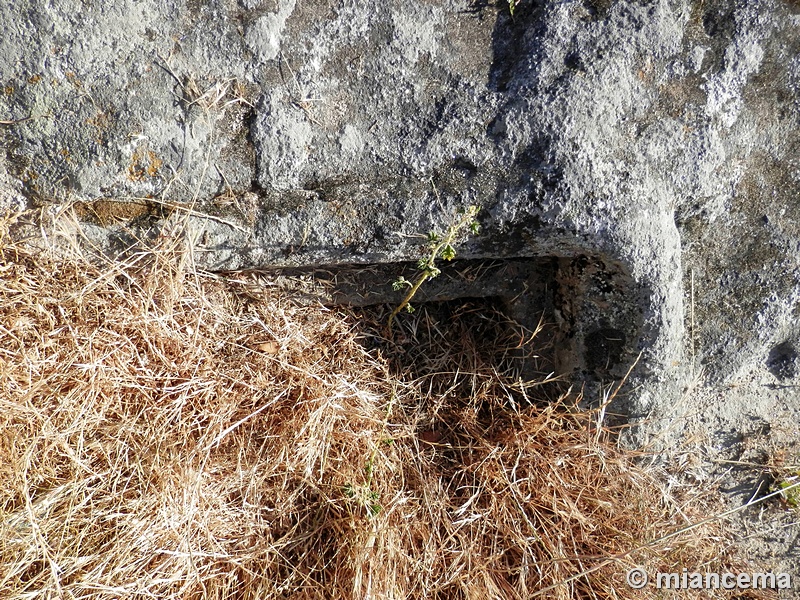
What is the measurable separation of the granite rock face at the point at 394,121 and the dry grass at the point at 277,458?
24 cm

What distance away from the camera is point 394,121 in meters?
→ 1.63

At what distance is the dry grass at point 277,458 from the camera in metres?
1.62

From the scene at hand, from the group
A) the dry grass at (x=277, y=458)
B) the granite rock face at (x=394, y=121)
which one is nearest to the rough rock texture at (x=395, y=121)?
the granite rock face at (x=394, y=121)

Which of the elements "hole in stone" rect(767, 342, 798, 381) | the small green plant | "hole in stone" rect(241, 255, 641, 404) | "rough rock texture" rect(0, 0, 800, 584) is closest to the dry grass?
"hole in stone" rect(241, 255, 641, 404)

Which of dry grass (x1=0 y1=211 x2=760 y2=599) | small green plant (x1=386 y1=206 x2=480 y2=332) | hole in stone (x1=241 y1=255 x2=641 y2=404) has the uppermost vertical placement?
small green plant (x1=386 y1=206 x2=480 y2=332)

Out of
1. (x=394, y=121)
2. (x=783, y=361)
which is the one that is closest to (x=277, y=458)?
(x=394, y=121)

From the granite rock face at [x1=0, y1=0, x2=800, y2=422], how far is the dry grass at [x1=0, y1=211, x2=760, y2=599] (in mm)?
242

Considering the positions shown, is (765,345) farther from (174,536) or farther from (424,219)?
(174,536)

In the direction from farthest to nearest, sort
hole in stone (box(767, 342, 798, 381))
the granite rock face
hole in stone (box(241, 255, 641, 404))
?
1. hole in stone (box(767, 342, 798, 381))
2. hole in stone (box(241, 255, 641, 404))
3. the granite rock face

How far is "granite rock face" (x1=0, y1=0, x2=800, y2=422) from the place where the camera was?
5.09 feet

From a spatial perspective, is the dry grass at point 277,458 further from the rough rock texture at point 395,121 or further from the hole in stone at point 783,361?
the hole in stone at point 783,361

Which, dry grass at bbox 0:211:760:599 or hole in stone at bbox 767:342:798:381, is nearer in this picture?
Answer: dry grass at bbox 0:211:760:599

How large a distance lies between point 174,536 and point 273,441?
0.36 metres

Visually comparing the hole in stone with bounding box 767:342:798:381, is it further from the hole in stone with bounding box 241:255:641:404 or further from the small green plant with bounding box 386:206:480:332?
the small green plant with bounding box 386:206:480:332
